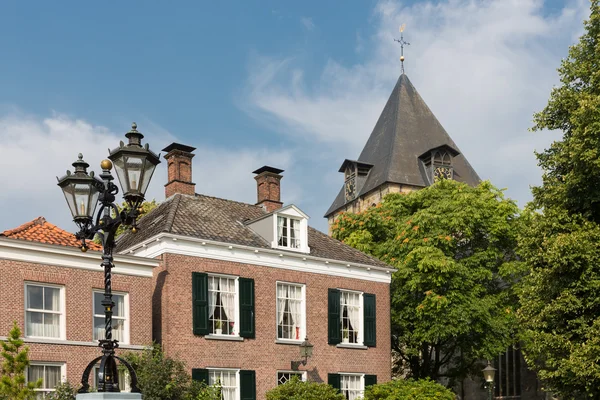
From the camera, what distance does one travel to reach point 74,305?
909 inches

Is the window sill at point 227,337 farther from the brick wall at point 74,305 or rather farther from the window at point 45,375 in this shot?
the window at point 45,375

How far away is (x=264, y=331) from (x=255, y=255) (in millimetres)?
2599

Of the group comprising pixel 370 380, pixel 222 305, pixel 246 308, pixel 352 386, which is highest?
pixel 222 305

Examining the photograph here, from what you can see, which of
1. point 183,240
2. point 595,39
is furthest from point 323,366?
point 595,39

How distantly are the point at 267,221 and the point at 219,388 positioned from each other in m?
6.32

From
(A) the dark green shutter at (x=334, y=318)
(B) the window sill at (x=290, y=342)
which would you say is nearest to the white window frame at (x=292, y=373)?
(B) the window sill at (x=290, y=342)

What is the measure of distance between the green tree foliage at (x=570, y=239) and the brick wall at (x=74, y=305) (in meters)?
12.1

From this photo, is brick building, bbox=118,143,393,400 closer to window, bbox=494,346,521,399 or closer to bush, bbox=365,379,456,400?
bush, bbox=365,379,456,400

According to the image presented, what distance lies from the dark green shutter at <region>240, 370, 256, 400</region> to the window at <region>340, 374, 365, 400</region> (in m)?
4.05

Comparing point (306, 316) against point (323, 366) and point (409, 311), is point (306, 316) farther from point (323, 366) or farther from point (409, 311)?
point (409, 311)

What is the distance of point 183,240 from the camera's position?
25.5 metres

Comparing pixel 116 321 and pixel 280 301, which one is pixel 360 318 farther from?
pixel 116 321

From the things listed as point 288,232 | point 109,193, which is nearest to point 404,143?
point 288,232

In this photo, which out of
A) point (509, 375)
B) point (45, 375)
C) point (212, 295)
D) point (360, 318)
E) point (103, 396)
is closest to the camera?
point (103, 396)
